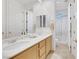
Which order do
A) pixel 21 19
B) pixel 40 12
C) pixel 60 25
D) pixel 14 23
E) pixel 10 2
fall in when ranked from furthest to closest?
pixel 60 25 → pixel 40 12 → pixel 21 19 → pixel 14 23 → pixel 10 2

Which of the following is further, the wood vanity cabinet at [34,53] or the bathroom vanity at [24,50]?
the wood vanity cabinet at [34,53]

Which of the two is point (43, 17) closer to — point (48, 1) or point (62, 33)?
point (48, 1)

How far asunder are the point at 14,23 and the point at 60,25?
519 centimetres

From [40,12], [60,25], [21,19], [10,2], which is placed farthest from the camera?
[60,25]

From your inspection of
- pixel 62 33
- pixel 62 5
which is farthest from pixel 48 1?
pixel 62 33

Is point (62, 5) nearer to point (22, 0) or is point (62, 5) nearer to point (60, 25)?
point (60, 25)

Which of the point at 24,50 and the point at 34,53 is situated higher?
the point at 24,50

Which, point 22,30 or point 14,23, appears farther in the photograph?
point 22,30

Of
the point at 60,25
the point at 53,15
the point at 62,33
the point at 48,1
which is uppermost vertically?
the point at 48,1

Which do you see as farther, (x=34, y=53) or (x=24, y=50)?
(x=34, y=53)

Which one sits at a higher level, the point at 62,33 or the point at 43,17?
the point at 43,17

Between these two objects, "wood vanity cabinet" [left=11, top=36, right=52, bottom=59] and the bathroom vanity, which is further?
"wood vanity cabinet" [left=11, top=36, right=52, bottom=59]

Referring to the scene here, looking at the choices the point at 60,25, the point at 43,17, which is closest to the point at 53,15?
the point at 43,17

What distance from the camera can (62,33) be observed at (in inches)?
309
